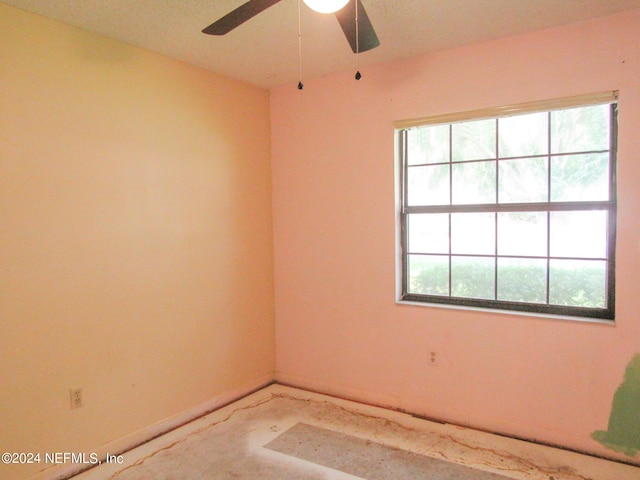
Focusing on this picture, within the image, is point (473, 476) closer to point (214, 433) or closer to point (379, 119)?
point (214, 433)

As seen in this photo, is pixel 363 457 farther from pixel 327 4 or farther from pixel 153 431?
pixel 327 4

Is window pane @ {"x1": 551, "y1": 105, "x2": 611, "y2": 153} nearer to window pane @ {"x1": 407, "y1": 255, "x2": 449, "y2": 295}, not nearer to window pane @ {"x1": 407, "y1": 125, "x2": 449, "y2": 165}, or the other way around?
window pane @ {"x1": 407, "y1": 125, "x2": 449, "y2": 165}

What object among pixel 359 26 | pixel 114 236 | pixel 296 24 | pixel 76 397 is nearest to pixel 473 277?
pixel 359 26

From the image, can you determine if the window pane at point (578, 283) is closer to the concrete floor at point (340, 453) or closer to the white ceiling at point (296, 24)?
the concrete floor at point (340, 453)

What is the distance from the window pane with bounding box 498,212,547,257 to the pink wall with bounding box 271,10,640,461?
1.35ft

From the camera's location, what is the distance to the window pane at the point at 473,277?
281cm

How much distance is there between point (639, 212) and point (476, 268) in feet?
3.17

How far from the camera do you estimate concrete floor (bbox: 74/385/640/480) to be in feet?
7.42

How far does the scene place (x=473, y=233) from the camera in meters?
2.86

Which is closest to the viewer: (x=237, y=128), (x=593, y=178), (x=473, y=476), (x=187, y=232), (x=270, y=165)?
(x=473, y=476)

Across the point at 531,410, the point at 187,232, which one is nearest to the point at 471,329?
the point at 531,410

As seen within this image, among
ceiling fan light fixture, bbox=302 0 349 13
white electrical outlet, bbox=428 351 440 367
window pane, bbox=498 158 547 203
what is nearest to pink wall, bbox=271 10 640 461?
white electrical outlet, bbox=428 351 440 367

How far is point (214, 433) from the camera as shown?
2.75 metres

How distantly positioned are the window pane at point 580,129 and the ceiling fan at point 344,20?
1416 millimetres
